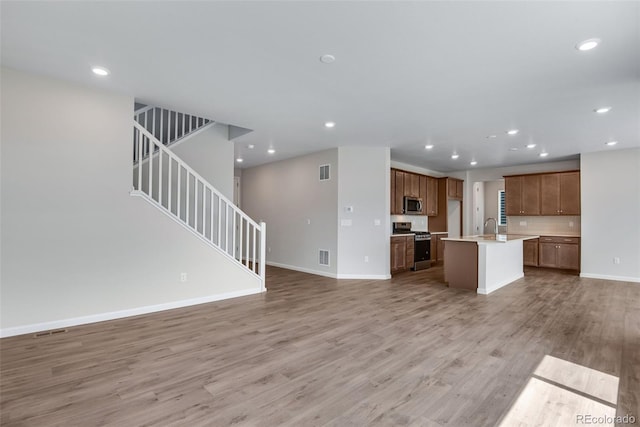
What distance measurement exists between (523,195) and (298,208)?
582cm

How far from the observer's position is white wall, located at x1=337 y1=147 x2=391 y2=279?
6.32 m

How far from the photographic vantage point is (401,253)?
6.93m

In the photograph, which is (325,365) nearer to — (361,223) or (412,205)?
(361,223)

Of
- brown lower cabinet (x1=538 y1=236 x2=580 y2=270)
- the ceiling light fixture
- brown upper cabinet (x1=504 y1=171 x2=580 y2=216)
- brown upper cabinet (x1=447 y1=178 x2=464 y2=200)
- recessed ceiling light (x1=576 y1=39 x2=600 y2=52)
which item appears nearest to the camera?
recessed ceiling light (x1=576 y1=39 x2=600 y2=52)

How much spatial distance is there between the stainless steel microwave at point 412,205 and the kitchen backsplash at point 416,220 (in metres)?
0.37

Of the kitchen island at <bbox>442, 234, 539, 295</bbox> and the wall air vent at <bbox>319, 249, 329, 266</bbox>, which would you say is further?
the wall air vent at <bbox>319, 249, 329, 266</bbox>

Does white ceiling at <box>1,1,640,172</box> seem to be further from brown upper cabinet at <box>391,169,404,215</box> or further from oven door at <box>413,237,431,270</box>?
oven door at <box>413,237,431,270</box>

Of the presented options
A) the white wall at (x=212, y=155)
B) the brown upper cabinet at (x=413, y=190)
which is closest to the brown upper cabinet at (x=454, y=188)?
the brown upper cabinet at (x=413, y=190)

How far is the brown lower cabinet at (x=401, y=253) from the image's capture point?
22.1ft

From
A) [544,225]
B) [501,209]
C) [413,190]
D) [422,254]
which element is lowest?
[422,254]

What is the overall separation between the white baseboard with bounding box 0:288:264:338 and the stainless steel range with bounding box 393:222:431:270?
4.27 meters

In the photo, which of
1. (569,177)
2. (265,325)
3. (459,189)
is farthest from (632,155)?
(265,325)

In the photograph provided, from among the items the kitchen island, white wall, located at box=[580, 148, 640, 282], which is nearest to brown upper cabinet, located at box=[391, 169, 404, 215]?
the kitchen island

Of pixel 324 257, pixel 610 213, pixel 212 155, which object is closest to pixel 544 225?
pixel 610 213
